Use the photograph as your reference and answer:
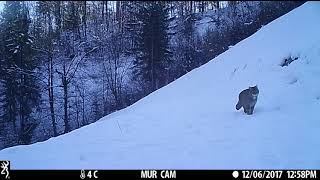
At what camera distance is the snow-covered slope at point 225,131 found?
21.5ft

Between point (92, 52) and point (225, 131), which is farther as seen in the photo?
point (92, 52)

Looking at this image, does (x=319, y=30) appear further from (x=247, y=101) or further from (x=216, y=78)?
(x=247, y=101)

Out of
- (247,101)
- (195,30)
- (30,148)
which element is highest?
(195,30)

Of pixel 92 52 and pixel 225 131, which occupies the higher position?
pixel 92 52

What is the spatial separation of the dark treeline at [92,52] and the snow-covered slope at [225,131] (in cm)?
1612

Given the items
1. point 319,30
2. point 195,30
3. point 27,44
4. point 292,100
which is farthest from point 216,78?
point 195,30

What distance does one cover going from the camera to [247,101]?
9742 mm

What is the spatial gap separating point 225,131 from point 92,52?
1270 inches

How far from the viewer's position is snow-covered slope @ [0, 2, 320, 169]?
258 inches

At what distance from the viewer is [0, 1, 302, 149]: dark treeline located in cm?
2759

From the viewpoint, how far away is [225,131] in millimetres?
8430

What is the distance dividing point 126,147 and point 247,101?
12.3 ft

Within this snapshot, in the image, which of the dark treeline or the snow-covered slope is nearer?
the snow-covered slope

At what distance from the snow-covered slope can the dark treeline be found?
16118 millimetres
